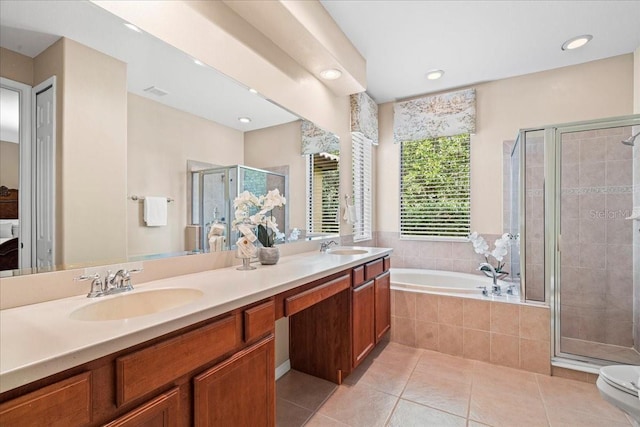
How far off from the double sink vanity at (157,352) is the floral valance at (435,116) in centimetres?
254

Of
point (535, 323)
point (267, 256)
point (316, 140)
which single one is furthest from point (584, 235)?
point (267, 256)

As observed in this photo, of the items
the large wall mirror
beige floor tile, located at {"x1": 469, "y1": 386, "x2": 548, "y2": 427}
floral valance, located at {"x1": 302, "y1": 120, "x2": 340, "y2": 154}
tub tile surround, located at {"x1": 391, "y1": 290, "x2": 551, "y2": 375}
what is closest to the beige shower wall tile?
tub tile surround, located at {"x1": 391, "y1": 290, "x2": 551, "y2": 375}

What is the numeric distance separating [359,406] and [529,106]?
329 cm

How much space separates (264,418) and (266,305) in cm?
46

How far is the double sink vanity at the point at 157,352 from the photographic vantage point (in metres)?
0.65

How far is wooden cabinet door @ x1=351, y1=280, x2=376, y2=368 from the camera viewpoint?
2098 millimetres

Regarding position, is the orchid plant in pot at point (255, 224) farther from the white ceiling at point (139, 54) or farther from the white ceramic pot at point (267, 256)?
the white ceiling at point (139, 54)

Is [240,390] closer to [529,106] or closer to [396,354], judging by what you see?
[396,354]

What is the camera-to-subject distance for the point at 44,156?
107 centimetres

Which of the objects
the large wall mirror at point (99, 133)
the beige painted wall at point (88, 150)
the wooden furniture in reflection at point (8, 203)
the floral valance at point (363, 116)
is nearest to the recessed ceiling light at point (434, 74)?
the floral valance at point (363, 116)

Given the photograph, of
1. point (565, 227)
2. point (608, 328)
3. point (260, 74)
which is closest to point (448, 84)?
point (565, 227)

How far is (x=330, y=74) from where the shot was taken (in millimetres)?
2502

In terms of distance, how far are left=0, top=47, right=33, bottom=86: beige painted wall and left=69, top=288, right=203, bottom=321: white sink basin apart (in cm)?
82

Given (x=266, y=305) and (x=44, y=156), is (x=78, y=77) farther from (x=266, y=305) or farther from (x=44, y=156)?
(x=266, y=305)
